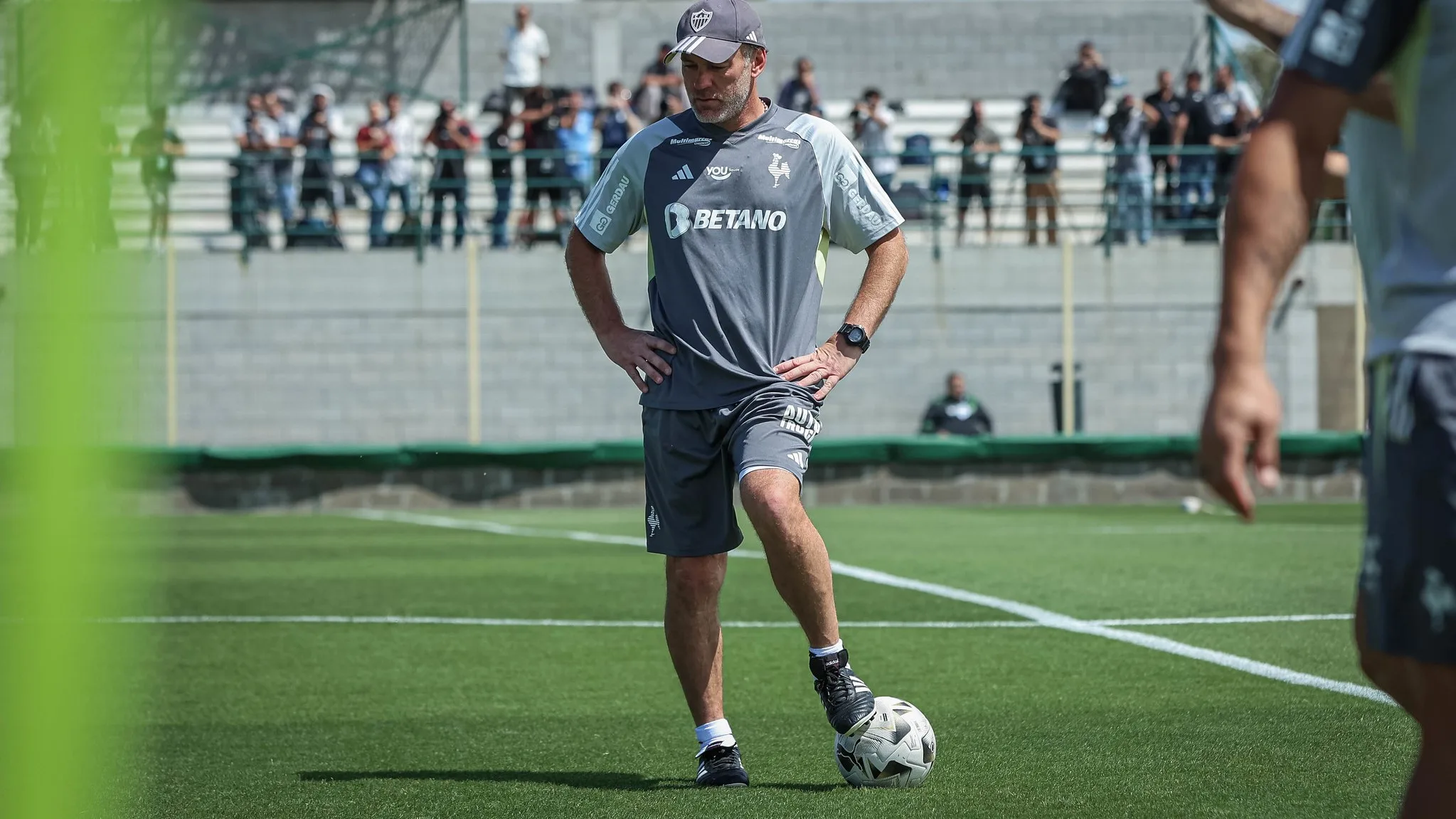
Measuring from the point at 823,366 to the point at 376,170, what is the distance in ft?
66.3

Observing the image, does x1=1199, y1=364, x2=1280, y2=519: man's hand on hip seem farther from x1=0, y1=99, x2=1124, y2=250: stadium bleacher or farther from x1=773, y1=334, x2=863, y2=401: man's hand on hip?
x1=0, y1=99, x2=1124, y2=250: stadium bleacher

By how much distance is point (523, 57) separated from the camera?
1057 inches

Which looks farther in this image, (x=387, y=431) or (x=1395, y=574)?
(x=387, y=431)

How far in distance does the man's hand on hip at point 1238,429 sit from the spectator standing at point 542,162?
2232 centimetres

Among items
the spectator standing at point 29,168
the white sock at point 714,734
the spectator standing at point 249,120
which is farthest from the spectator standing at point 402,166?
the spectator standing at point 29,168

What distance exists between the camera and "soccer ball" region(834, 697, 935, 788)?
4879 millimetres

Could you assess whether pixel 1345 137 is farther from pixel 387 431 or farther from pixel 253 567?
pixel 387 431

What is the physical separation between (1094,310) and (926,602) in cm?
1573

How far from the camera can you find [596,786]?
16.3 ft

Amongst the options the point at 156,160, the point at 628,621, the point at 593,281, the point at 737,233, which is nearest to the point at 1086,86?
the point at 628,621

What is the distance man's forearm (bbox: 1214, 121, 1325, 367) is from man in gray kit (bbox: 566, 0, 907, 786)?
268 cm

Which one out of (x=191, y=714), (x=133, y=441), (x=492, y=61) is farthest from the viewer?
(x=492, y=61)

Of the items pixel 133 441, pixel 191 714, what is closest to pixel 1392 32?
pixel 133 441

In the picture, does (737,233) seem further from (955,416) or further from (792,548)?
(955,416)
